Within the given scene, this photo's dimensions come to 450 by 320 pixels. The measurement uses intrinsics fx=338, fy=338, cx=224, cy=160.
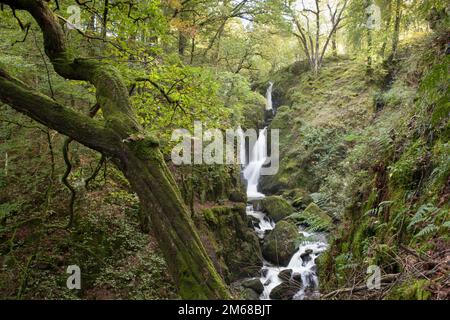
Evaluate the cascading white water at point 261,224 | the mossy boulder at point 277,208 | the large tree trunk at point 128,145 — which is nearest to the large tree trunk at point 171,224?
the large tree trunk at point 128,145

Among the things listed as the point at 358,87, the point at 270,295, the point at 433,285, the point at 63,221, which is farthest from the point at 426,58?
the point at 358,87

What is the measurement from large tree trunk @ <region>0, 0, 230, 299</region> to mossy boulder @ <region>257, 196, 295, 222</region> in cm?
1121

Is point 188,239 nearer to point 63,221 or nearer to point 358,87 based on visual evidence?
point 63,221

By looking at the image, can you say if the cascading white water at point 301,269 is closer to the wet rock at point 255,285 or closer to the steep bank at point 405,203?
the wet rock at point 255,285

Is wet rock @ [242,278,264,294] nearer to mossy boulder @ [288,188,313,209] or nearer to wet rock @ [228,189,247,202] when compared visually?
wet rock @ [228,189,247,202]

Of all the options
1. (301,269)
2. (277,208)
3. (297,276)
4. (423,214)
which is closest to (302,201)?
(277,208)

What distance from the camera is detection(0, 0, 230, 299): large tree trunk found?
3.12 metres

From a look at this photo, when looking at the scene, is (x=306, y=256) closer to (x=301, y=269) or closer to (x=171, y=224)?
(x=301, y=269)

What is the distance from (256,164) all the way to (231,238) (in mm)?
9339

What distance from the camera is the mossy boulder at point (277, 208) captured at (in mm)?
14258

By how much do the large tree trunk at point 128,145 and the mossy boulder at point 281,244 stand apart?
884cm

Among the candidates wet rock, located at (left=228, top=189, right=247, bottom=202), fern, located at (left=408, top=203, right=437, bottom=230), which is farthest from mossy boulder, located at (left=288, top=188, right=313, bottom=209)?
fern, located at (left=408, top=203, right=437, bottom=230)

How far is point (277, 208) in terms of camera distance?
1449 centimetres

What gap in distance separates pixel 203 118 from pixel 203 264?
11.9 feet
